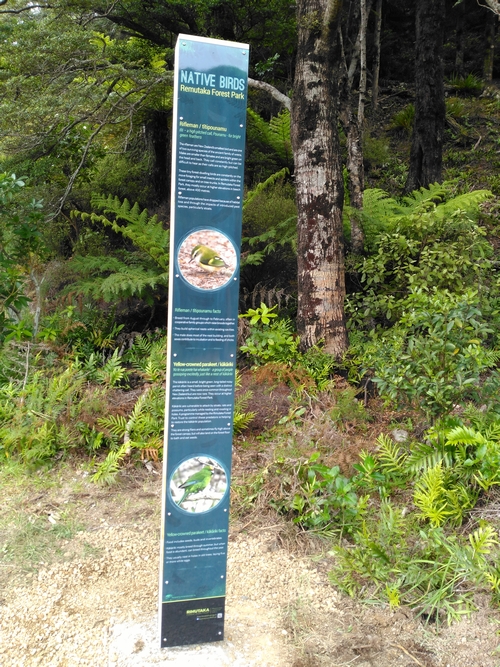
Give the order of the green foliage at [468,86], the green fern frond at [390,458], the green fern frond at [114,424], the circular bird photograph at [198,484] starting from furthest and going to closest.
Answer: the green foliage at [468,86]
the green fern frond at [114,424]
the green fern frond at [390,458]
the circular bird photograph at [198,484]

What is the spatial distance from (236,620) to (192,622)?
372mm

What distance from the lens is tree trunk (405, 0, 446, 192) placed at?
8.84 meters

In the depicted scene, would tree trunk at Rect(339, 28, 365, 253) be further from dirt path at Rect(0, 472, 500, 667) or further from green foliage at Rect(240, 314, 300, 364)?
dirt path at Rect(0, 472, 500, 667)

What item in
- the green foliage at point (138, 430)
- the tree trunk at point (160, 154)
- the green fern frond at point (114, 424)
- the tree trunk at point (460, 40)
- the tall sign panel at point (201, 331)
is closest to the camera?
the tall sign panel at point (201, 331)

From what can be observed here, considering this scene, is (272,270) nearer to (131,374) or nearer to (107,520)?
(131,374)

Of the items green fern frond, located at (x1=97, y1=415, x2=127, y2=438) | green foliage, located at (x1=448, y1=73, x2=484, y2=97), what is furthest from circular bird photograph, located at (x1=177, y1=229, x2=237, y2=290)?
green foliage, located at (x1=448, y1=73, x2=484, y2=97)

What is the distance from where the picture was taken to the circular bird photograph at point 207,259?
2436 millimetres

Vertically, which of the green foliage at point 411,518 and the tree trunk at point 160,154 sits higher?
the tree trunk at point 160,154

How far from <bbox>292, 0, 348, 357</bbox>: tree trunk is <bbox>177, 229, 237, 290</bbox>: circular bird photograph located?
316 cm

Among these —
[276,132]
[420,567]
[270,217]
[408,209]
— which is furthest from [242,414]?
[276,132]

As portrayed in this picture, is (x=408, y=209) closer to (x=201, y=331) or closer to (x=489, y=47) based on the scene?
(x=201, y=331)

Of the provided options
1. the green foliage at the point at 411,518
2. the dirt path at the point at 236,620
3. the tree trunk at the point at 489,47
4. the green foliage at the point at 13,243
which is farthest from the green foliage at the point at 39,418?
the tree trunk at the point at 489,47

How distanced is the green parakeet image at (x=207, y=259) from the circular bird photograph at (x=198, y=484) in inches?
33.8

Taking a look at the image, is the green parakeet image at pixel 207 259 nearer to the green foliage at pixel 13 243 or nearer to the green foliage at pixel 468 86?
the green foliage at pixel 13 243
